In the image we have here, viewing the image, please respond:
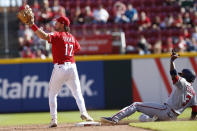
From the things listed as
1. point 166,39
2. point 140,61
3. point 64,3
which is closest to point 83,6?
point 64,3

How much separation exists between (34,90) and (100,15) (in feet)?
19.6

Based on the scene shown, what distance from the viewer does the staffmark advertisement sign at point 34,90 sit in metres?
15.9

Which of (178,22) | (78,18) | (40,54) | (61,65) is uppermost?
(78,18)

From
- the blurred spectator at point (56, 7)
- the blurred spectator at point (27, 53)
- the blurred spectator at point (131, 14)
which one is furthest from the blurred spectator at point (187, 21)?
the blurred spectator at point (27, 53)

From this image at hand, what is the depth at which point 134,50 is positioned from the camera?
19.2 metres

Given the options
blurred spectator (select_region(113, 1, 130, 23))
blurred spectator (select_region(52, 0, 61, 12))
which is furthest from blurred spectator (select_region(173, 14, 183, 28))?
blurred spectator (select_region(52, 0, 61, 12))

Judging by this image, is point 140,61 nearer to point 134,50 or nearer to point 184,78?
point 134,50

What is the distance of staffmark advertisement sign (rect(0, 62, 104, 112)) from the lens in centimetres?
1591

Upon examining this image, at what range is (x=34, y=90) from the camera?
627 inches

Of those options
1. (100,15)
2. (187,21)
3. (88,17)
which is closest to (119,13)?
(100,15)

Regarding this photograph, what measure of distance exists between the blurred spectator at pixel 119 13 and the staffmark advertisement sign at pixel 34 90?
5380mm

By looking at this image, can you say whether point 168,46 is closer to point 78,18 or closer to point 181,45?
point 181,45

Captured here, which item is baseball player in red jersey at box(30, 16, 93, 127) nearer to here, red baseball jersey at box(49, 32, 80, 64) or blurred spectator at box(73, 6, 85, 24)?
red baseball jersey at box(49, 32, 80, 64)

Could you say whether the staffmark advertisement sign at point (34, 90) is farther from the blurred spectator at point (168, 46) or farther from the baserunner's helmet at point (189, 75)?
the baserunner's helmet at point (189, 75)
